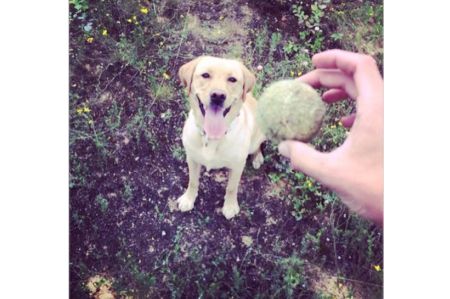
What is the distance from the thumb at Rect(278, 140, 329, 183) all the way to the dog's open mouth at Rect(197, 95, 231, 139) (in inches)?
11.4

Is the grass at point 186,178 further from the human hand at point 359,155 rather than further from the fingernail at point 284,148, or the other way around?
the fingernail at point 284,148

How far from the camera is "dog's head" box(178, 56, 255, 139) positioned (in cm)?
154

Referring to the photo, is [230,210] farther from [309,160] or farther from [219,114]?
[309,160]

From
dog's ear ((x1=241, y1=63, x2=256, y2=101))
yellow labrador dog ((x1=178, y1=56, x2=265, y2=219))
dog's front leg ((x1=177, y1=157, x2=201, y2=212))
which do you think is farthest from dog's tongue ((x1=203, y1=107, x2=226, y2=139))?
dog's front leg ((x1=177, y1=157, x2=201, y2=212))

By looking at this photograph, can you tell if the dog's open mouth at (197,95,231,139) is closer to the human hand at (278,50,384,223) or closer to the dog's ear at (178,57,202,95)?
the dog's ear at (178,57,202,95)

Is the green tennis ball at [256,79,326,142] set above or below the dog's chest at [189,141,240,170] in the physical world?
above

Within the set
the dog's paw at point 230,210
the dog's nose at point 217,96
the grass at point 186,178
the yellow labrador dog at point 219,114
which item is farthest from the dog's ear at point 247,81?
the dog's paw at point 230,210

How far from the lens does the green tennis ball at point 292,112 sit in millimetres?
1362

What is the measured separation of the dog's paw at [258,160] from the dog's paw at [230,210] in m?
0.18

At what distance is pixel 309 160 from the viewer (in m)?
1.33
